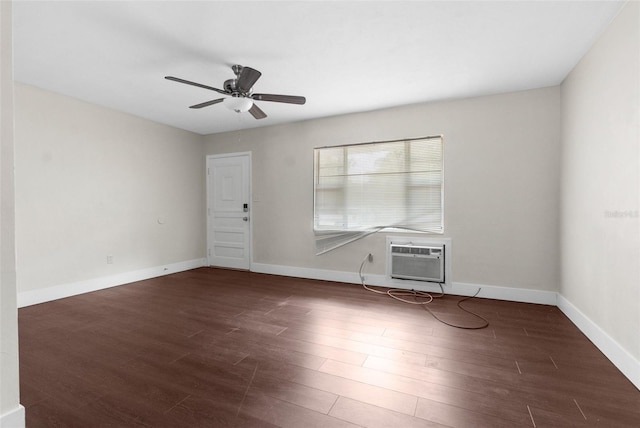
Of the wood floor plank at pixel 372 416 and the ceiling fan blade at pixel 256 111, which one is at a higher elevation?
the ceiling fan blade at pixel 256 111

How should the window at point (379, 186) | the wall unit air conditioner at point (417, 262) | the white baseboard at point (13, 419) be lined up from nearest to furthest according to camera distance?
the white baseboard at point (13, 419), the wall unit air conditioner at point (417, 262), the window at point (379, 186)

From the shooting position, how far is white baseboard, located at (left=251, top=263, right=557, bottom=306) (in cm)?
338

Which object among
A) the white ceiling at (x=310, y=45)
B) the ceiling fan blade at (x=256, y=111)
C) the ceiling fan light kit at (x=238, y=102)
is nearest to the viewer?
the white ceiling at (x=310, y=45)

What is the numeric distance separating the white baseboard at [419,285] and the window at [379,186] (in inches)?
27.3

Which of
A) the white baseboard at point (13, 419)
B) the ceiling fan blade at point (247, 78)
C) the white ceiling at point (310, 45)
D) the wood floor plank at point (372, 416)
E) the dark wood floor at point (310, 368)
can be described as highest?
the white ceiling at point (310, 45)

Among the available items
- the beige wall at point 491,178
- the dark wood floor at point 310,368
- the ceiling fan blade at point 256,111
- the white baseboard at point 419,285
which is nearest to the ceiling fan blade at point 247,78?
the ceiling fan blade at point 256,111

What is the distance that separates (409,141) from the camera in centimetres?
399

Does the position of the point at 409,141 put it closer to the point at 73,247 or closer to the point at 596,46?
the point at 596,46

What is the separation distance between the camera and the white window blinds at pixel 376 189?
3.89 metres

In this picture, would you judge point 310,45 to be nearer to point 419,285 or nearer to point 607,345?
point 419,285

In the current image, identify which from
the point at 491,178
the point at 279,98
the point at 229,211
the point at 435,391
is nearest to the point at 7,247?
the point at 279,98

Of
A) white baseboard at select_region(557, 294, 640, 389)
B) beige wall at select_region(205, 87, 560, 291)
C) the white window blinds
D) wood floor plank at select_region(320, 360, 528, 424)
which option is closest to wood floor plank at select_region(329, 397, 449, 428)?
wood floor plank at select_region(320, 360, 528, 424)

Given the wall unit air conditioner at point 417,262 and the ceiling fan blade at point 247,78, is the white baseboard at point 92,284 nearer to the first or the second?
the ceiling fan blade at point 247,78

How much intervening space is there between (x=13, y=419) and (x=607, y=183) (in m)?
3.95
